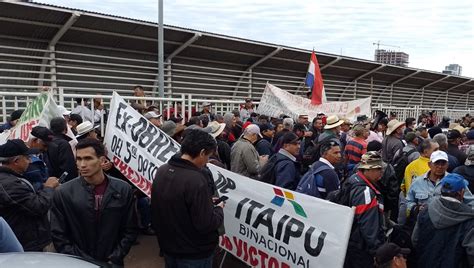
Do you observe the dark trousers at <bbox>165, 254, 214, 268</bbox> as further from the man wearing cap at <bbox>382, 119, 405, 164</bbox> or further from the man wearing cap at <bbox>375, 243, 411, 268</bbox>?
the man wearing cap at <bbox>382, 119, 405, 164</bbox>

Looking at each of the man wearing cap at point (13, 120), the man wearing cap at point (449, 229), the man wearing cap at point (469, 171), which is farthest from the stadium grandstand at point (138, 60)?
the man wearing cap at point (469, 171)

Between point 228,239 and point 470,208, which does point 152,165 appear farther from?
point 470,208

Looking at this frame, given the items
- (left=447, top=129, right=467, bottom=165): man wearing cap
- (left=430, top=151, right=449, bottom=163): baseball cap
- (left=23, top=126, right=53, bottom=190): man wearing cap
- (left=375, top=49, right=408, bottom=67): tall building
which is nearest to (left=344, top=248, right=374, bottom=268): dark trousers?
(left=430, top=151, right=449, bottom=163): baseball cap

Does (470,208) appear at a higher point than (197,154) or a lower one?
lower

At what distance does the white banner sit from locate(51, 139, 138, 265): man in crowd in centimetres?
127

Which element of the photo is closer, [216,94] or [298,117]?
[298,117]

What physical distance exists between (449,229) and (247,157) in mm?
2576

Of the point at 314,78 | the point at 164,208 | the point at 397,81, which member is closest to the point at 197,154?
the point at 164,208

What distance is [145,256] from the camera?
482 centimetres

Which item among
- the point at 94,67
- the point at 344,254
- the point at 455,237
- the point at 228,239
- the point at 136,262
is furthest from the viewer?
the point at 94,67

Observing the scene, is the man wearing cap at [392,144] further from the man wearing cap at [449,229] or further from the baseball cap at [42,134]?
the baseball cap at [42,134]

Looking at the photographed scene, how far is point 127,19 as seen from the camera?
38.7 feet

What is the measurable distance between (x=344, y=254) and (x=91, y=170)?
1983mm

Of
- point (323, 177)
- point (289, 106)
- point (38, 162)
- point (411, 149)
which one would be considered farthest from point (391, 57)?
point (38, 162)
